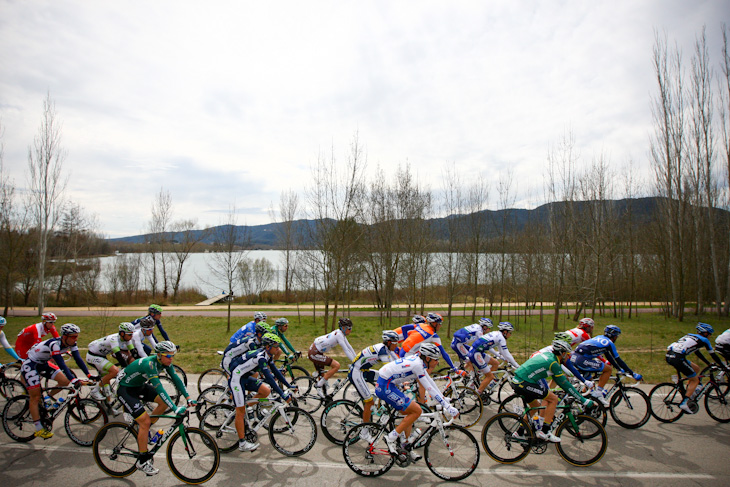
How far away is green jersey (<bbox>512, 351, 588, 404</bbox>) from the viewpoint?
18.3 feet

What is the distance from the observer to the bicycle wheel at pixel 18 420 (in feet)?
20.6

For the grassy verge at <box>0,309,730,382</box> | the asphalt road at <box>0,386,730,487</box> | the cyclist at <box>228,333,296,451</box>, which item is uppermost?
the cyclist at <box>228,333,296,451</box>

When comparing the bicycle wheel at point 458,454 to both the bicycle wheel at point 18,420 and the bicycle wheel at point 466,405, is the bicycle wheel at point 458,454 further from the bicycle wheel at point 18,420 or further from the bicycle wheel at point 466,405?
the bicycle wheel at point 18,420

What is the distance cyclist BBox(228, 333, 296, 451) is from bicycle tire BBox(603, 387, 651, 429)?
21.6 ft

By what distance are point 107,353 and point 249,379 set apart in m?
3.60

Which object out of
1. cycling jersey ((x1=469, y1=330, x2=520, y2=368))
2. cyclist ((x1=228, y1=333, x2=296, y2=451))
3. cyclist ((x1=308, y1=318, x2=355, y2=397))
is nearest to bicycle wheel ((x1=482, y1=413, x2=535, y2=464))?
cycling jersey ((x1=469, y1=330, x2=520, y2=368))

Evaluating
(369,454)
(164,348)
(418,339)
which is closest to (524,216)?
(418,339)

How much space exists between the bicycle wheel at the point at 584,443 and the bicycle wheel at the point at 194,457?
5.45 metres

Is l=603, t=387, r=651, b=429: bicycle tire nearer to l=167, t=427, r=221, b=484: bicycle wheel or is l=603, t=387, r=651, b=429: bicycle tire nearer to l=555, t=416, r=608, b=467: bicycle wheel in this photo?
l=555, t=416, r=608, b=467: bicycle wheel

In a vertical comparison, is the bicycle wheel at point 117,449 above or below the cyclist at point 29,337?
below

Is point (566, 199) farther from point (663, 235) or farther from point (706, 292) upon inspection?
point (706, 292)

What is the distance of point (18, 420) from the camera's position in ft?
20.9

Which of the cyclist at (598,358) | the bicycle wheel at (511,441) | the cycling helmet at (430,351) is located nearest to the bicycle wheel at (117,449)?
the cycling helmet at (430,351)

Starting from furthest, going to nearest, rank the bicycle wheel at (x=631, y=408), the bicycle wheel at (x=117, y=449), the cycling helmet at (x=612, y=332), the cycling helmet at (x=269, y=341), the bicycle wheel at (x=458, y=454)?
the cycling helmet at (x=612, y=332) → the bicycle wheel at (x=631, y=408) → the cycling helmet at (x=269, y=341) → the bicycle wheel at (x=458, y=454) → the bicycle wheel at (x=117, y=449)
